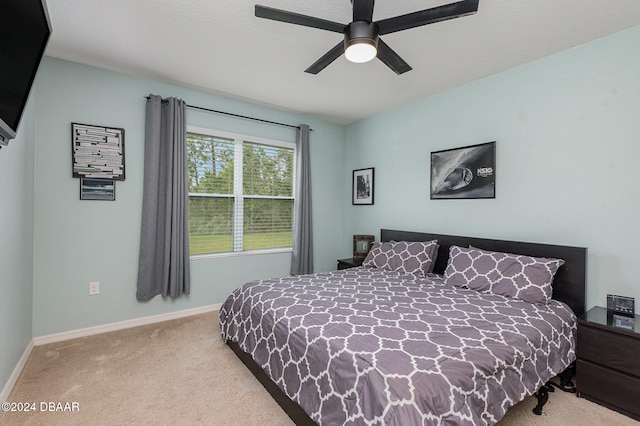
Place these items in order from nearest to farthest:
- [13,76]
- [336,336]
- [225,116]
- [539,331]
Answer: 1. [13,76]
2. [336,336]
3. [539,331]
4. [225,116]

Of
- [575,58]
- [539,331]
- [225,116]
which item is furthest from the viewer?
[225,116]

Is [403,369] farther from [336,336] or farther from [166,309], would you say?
[166,309]

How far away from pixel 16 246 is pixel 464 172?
3.91 meters

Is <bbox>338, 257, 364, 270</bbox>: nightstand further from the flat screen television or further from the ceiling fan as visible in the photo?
the flat screen television

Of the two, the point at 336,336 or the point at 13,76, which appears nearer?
the point at 13,76

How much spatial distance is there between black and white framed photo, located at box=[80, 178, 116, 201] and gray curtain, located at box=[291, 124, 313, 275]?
2.11 m

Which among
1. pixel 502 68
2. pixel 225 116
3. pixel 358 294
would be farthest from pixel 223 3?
pixel 502 68

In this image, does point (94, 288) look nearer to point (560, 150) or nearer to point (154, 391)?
point (154, 391)

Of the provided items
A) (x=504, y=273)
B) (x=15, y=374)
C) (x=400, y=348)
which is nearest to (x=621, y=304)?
(x=504, y=273)

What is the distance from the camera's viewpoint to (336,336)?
1603mm

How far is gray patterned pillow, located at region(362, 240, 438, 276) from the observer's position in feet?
10.2

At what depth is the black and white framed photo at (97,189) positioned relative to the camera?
2834 millimetres

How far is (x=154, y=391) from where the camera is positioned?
200 cm

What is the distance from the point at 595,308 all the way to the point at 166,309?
3910mm
